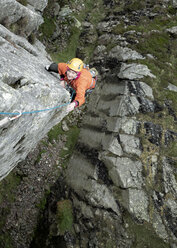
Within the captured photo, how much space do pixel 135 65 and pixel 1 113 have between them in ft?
39.8

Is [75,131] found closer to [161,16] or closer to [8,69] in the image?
[8,69]

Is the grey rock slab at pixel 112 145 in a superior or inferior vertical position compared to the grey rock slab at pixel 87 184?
superior

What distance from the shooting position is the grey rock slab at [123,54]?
46.9 feet

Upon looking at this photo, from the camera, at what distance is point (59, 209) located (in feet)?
33.1

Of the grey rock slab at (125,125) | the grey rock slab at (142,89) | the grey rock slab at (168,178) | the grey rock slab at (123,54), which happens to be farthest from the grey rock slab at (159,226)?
the grey rock slab at (123,54)

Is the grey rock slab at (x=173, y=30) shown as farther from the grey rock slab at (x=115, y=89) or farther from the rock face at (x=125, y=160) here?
the grey rock slab at (x=115, y=89)

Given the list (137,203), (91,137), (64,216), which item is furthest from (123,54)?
(64,216)

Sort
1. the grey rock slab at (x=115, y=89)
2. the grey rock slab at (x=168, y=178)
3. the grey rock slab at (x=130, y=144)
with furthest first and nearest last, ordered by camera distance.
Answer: the grey rock slab at (x=115, y=89)
the grey rock slab at (x=130, y=144)
the grey rock slab at (x=168, y=178)

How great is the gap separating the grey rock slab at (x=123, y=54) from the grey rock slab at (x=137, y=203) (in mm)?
9910

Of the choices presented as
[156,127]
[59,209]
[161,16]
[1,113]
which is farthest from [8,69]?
[161,16]

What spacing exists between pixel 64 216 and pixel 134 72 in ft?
34.1

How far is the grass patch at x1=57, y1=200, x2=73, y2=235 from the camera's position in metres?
9.54

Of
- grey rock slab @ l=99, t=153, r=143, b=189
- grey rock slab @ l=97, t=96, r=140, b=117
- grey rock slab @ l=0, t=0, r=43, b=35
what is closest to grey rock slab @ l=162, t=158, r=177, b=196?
grey rock slab @ l=99, t=153, r=143, b=189

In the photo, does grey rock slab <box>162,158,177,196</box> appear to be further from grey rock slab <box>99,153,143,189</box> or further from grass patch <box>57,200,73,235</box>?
grass patch <box>57,200,73,235</box>
